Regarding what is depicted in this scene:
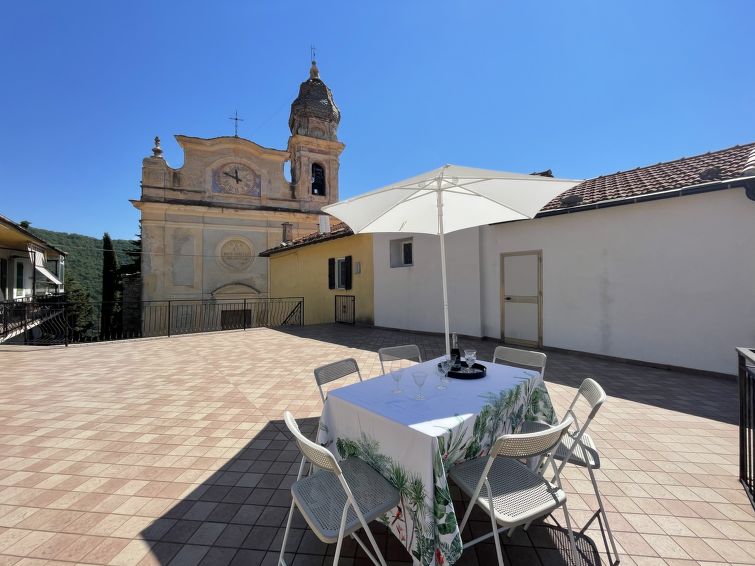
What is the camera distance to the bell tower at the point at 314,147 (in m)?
21.2

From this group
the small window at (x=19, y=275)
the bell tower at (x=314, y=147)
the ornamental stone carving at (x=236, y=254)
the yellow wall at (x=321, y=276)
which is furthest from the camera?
the bell tower at (x=314, y=147)

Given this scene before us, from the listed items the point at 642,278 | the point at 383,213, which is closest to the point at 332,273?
the point at 642,278

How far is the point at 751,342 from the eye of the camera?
450 cm

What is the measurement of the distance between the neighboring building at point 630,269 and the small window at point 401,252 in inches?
48.4

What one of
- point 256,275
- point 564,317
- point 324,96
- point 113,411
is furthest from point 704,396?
point 324,96

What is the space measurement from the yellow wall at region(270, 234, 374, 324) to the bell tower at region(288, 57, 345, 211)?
20.5ft

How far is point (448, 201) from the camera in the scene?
12.3 ft

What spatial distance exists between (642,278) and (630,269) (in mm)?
223

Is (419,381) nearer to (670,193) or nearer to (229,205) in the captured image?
(670,193)

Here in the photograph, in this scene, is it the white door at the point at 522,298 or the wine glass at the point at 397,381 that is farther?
the white door at the point at 522,298

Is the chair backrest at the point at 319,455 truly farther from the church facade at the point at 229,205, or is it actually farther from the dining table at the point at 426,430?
the church facade at the point at 229,205

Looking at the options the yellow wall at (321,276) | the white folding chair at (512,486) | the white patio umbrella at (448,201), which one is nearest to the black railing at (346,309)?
the yellow wall at (321,276)

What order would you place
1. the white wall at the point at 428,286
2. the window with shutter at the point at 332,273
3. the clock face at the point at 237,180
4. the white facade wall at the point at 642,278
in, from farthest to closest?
1. the clock face at the point at 237,180
2. the window with shutter at the point at 332,273
3. the white wall at the point at 428,286
4. the white facade wall at the point at 642,278

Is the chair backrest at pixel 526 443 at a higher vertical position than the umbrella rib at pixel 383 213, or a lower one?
lower
